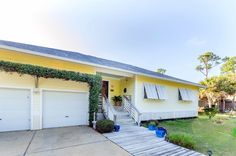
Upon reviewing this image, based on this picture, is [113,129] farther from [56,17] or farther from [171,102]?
[56,17]

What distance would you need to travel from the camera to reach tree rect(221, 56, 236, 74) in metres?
25.9

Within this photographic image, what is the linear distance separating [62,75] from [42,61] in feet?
4.56

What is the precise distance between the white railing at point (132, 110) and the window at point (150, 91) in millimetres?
1455

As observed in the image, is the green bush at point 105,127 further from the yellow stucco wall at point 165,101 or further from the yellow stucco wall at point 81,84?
the yellow stucco wall at point 165,101

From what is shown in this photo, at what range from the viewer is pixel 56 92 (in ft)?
29.1

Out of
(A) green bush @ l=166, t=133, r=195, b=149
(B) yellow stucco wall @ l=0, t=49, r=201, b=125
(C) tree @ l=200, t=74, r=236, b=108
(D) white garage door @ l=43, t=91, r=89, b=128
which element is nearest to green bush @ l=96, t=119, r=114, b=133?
(D) white garage door @ l=43, t=91, r=89, b=128

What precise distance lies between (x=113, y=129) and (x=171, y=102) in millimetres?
7545

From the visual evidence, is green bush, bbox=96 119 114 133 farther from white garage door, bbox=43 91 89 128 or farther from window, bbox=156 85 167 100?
window, bbox=156 85 167 100

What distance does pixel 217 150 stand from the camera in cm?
654

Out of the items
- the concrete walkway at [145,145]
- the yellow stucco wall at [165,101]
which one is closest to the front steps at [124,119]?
the yellow stucco wall at [165,101]

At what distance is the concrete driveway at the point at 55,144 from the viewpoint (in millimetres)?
5172

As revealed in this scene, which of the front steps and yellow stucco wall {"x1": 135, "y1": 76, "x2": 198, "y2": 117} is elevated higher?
yellow stucco wall {"x1": 135, "y1": 76, "x2": 198, "y2": 117}

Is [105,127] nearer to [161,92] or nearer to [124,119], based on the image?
[124,119]

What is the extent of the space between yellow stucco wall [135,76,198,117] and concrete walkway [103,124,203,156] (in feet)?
12.5
